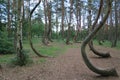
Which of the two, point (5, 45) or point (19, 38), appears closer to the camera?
point (19, 38)

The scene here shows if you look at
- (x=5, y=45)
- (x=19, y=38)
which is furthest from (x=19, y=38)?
(x=5, y=45)

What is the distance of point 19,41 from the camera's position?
475 inches

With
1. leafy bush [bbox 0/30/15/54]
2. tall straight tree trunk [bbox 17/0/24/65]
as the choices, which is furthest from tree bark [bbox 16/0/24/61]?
leafy bush [bbox 0/30/15/54]

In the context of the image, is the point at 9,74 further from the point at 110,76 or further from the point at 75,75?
the point at 110,76

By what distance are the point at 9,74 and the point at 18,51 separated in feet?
7.27

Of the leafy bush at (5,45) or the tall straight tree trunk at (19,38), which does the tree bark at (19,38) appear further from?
the leafy bush at (5,45)

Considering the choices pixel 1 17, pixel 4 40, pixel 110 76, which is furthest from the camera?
pixel 1 17

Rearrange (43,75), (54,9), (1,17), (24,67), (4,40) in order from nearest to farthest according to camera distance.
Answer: (43,75)
(24,67)
(4,40)
(1,17)
(54,9)

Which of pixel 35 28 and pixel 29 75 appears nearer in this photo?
pixel 29 75

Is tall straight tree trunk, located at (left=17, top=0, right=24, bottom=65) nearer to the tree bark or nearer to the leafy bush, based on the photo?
the tree bark

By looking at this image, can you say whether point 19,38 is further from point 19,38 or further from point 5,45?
point 5,45

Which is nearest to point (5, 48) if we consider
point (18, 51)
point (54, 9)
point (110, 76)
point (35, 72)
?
point (18, 51)

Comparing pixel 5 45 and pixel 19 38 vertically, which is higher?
pixel 19 38

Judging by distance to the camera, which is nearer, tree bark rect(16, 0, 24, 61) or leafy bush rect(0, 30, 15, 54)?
tree bark rect(16, 0, 24, 61)
